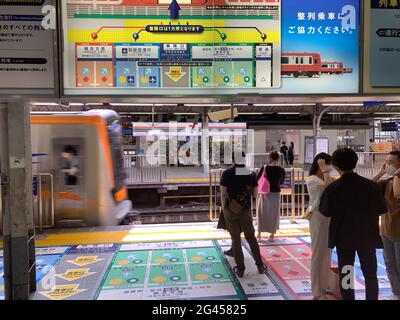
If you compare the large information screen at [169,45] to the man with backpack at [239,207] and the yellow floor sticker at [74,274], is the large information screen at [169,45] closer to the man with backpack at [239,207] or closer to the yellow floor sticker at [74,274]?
the man with backpack at [239,207]

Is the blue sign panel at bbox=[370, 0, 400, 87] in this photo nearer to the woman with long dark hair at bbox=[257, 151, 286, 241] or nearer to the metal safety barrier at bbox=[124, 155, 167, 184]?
the woman with long dark hair at bbox=[257, 151, 286, 241]

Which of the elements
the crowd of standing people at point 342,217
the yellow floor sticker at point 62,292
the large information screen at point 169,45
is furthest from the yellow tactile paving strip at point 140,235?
the large information screen at point 169,45

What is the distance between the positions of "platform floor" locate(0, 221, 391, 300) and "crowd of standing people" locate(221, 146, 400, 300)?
311 millimetres

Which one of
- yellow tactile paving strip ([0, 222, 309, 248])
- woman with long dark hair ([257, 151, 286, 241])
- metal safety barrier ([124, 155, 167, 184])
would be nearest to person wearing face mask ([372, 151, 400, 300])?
Result: woman with long dark hair ([257, 151, 286, 241])

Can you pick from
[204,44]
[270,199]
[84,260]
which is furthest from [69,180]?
[204,44]

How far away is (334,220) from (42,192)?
5422 millimetres

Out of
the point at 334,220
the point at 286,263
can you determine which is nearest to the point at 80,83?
the point at 334,220

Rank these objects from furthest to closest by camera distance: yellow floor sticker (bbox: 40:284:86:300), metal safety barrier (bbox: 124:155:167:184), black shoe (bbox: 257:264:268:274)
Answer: metal safety barrier (bbox: 124:155:167:184) → black shoe (bbox: 257:264:268:274) → yellow floor sticker (bbox: 40:284:86:300)

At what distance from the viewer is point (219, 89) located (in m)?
2.30

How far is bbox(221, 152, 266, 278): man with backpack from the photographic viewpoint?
3.97 m

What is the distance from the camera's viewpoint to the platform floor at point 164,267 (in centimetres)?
351

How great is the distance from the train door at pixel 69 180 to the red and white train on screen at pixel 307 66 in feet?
16.3
